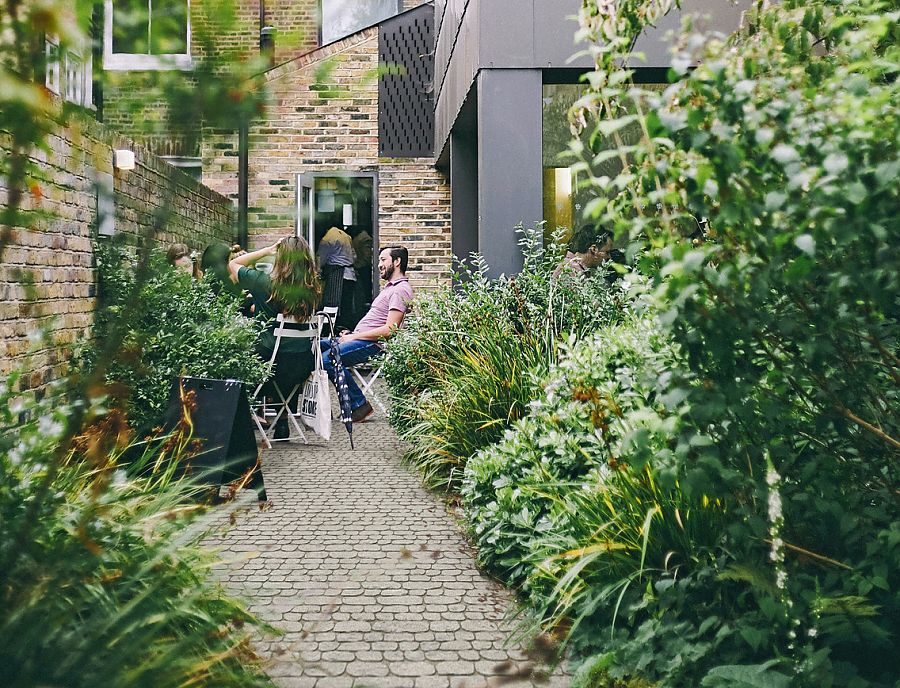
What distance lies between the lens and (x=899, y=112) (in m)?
1.74

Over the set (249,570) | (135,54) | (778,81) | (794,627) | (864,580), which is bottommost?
(249,570)

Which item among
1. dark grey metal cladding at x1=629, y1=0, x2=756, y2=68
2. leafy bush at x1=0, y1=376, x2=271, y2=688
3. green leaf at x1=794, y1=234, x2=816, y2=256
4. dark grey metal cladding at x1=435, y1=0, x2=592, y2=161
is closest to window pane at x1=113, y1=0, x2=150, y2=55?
leafy bush at x1=0, y1=376, x2=271, y2=688

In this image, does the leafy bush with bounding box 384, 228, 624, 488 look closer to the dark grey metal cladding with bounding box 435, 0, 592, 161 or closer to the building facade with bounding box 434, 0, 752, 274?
the building facade with bounding box 434, 0, 752, 274

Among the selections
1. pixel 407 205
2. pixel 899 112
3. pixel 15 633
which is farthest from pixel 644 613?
pixel 407 205

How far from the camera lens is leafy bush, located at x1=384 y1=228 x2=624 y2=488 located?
472cm

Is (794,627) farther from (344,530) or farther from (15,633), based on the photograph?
(344,530)

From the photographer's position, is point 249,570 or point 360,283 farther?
point 360,283

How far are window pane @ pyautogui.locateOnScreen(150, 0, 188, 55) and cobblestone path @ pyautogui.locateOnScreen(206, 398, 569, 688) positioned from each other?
4.51 ft

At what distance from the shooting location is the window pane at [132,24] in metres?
1.08

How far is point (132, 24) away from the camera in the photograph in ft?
3.59

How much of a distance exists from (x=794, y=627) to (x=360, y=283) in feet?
36.4

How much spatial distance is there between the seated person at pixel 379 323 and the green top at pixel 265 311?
1.91 feet

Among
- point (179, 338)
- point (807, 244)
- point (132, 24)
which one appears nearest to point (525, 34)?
point (179, 338)

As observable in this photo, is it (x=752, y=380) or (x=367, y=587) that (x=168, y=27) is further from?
(x=367, y=587)
